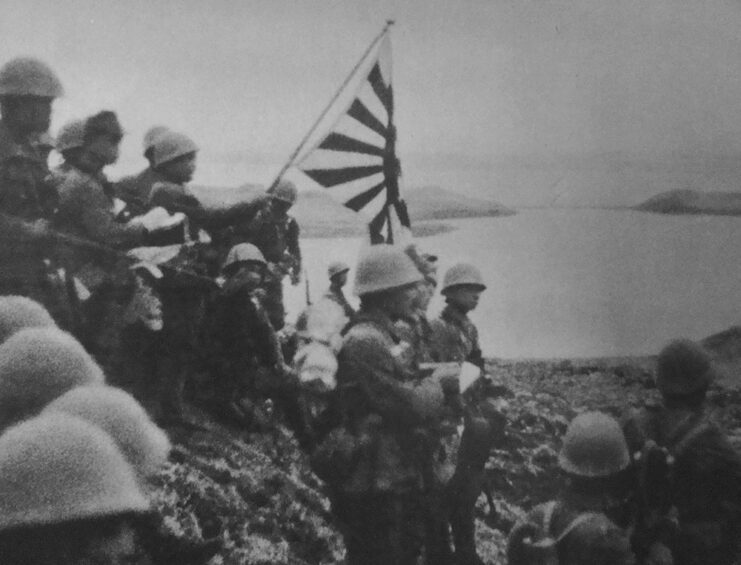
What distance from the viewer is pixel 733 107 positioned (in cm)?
449

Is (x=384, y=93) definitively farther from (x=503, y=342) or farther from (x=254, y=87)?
(x=503, y=342)

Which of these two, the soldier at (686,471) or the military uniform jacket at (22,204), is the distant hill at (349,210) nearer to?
the military uniform jacket at (22,204)

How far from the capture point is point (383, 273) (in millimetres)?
3104

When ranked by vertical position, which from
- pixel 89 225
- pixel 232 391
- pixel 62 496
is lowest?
pixel 232 391

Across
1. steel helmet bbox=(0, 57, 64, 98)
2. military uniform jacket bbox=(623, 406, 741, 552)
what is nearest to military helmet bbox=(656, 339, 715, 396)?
military uniform jacket bbox=(623, 406, 741, 552)

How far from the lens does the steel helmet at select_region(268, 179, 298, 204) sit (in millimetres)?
5453

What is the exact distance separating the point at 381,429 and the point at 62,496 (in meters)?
1.89

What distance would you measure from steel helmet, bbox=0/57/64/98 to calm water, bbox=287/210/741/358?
2565 millimetres

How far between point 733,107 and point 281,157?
2.84m

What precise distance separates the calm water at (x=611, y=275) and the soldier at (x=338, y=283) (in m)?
0.86

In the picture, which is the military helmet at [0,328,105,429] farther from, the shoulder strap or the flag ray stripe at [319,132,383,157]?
the flag ray stripe at [319,132,383,157]

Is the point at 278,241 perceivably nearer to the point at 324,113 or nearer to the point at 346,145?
the point at 346,145

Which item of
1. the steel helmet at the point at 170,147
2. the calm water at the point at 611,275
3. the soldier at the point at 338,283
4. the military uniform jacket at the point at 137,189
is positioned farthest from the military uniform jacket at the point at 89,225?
the soldier at the point at 338,283

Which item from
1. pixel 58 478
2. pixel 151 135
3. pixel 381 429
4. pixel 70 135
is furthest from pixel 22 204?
pixel 58 478
